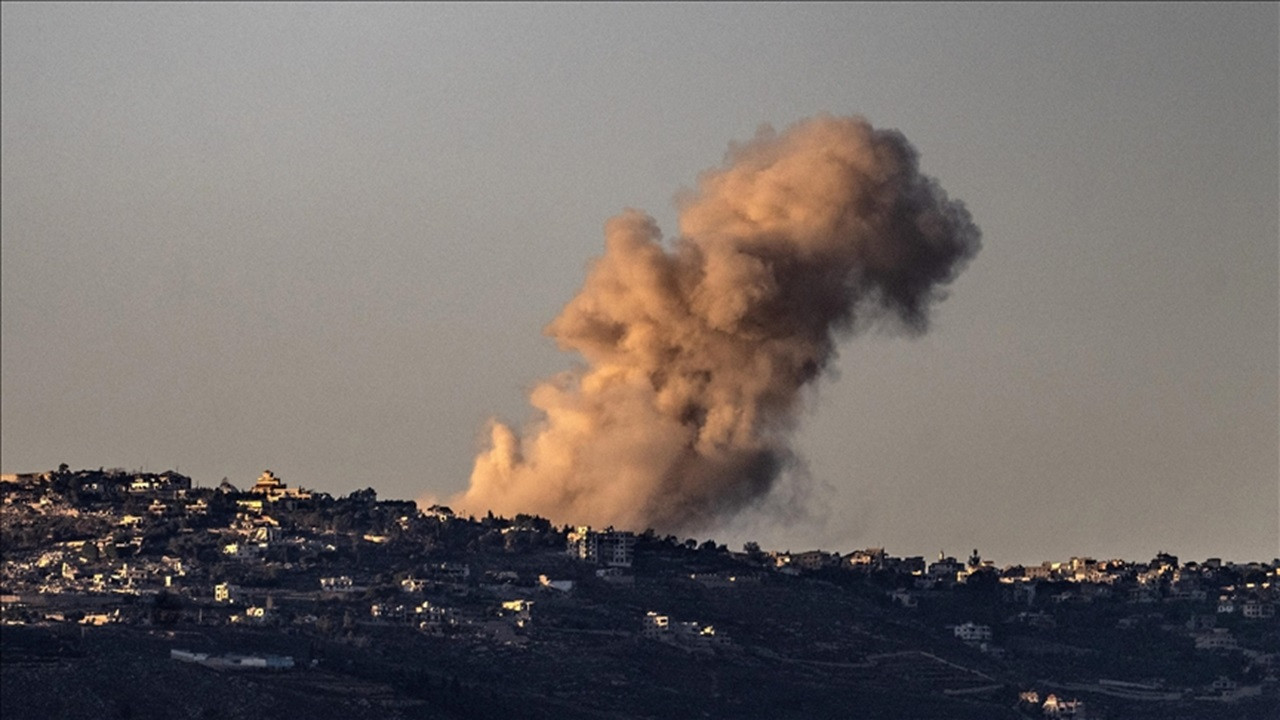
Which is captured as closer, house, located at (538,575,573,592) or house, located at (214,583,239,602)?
house, located at (214,583,239,602)

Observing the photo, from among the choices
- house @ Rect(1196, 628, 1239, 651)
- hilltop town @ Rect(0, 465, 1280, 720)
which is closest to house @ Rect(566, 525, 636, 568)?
hilltop town @ Rect(0, 465, 1280, 720)

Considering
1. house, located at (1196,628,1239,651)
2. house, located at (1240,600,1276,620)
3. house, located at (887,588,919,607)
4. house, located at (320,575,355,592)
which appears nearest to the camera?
house, located at (320,575,355,592)

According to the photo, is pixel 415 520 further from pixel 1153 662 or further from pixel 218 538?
pixel 1153 662

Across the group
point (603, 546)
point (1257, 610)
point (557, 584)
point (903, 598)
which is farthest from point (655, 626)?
point (1257, 610)

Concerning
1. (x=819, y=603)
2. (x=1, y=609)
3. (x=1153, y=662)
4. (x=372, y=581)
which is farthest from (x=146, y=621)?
(x=1153, y=662)

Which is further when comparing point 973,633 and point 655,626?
point 973,633

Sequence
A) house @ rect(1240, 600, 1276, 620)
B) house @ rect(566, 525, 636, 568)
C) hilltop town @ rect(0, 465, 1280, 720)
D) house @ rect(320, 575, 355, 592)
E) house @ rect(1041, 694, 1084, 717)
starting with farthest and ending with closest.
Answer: house @ rect(1240, 600, 1276, 620) < house @ rect(566, 525, 636, 568) < house @ rect(1041, 694, 1084, 717) < house @ rect(320, 575, 355, 592) < hilltop town @ rect(0, 465, 1280, 720)

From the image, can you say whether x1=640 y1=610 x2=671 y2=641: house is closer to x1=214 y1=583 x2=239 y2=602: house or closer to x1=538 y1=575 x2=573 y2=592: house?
x1=538 y1=575 x2=573 y2=592: house

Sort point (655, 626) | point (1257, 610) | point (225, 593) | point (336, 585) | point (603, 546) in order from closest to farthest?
point (225, 593)
point (336, 585)
point (655, 626)
point (603, 546)
point (1257, 610)

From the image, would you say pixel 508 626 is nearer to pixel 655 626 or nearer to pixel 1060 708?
pixel 655 626
